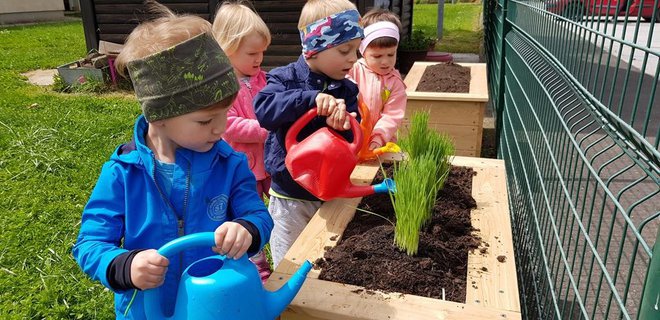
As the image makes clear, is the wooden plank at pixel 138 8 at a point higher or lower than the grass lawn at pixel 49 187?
higher

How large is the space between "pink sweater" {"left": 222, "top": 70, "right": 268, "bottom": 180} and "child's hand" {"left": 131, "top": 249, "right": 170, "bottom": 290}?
1.25 meters

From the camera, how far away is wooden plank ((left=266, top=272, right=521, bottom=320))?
147 centimetres

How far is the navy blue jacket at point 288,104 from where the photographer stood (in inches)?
78.4

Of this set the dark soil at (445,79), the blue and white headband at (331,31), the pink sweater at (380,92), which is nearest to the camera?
the blue and white headband at (331,31)

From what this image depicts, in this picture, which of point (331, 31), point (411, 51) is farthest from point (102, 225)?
point (411, 51)

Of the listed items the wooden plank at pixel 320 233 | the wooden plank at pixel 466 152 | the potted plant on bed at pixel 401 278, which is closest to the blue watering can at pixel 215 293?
the potted plant on bed at pixel 401 278

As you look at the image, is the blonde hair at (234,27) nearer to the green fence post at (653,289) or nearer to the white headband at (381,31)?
the white headband at (381,31)

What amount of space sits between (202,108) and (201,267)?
0.42m

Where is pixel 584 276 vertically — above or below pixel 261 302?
below

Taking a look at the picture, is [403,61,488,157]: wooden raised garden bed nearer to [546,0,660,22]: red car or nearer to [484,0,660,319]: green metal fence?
[484,0,660,319]: green metal fence

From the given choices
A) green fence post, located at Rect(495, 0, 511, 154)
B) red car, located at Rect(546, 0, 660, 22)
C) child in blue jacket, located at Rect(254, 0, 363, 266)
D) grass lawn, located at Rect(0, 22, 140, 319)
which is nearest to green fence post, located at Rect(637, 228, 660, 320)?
red car, located at Rect(546, 0, 660, 22)

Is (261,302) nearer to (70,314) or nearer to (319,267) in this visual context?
(319,267)

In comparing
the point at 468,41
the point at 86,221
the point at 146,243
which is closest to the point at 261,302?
the point at 146,243

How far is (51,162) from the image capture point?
4.43 m
